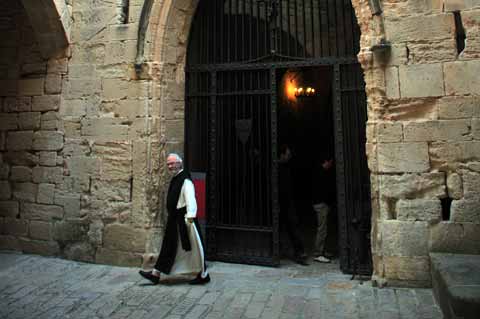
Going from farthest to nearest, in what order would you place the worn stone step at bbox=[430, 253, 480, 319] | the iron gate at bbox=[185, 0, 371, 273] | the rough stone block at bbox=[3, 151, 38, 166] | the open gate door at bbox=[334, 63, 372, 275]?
the rough stone block at bbox=[3, 151, 38, 166] → the iron gate at bbox=[185, 0, 371, 273] → the open gate door at bbox=[334, 63, 372, 275] → the worn stone step at bbox=[430, 253, 480, 319]

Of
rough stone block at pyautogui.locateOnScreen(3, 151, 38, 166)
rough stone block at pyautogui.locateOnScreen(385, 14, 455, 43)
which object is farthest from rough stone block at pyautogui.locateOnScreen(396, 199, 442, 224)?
rough stone block at pyautogui.locateOnScreen(3, 151, 38, 166)

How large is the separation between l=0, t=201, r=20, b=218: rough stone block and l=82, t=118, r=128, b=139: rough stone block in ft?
5.11

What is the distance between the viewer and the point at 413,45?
4035 millimetres

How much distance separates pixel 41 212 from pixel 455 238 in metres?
5.15

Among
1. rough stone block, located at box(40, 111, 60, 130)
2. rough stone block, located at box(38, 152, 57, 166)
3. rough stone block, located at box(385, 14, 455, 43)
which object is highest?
Result: rough stone block, located at box(385, 14, 455, 43)

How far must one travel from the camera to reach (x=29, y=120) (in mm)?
5430

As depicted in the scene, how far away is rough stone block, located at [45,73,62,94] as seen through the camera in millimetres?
5305

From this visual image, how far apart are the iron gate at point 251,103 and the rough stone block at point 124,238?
918 millimetres

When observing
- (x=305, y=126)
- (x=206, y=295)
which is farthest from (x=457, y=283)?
(x=305, y=126)

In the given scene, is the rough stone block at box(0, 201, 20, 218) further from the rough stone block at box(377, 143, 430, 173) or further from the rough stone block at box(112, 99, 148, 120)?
the rough stone block at box(377, 143, 430, 173)

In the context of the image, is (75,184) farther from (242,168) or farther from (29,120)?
(242,168)

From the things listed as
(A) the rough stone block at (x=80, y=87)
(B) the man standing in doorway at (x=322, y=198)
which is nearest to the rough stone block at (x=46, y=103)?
(A) the rough stone block at (x=80, y=87)

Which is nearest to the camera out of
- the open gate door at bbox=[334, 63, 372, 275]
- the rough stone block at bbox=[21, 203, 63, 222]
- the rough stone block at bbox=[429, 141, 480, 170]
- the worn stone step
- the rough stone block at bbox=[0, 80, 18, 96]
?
the worn stone step

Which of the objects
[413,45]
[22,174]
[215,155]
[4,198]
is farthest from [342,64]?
[4,198]
